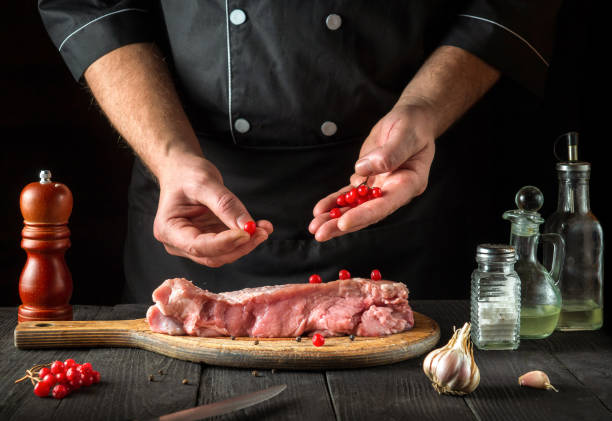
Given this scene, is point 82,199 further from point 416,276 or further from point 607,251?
point 607,251

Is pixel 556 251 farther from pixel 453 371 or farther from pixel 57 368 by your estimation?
pixel 57 368

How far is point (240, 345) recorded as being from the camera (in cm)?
179

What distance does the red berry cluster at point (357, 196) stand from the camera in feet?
6.84

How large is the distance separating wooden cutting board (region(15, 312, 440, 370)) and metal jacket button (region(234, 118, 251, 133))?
0.80 m

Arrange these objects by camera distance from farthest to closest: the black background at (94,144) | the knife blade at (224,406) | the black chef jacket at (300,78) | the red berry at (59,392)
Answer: the black background at (94,144)
the black chef jacket at (300,78)
the red berry at (59,392)
the knife blade at (224,406)

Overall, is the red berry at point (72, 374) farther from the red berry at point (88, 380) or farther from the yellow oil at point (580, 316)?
the yellow oil at point (580, 316)

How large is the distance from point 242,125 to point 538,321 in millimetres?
1150

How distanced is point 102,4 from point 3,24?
97cm

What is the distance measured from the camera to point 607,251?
Answer: 308cm

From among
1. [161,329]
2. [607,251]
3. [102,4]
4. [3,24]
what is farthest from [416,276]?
[3,24]

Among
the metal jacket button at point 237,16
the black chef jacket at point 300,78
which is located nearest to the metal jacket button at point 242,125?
the black chef jacket at point 300,78

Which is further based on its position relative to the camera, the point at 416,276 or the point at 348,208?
the point at 416,276

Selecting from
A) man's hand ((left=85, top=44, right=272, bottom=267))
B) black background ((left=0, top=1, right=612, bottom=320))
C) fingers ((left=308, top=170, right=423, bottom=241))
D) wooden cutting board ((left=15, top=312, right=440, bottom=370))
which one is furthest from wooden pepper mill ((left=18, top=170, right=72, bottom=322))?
black background ((left=0, top=1, right=612, bottom=320))

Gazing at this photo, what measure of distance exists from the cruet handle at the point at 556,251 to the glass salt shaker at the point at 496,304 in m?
0.20
